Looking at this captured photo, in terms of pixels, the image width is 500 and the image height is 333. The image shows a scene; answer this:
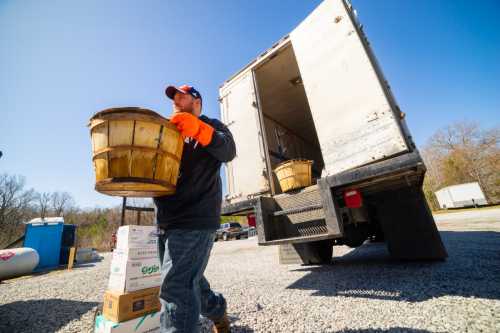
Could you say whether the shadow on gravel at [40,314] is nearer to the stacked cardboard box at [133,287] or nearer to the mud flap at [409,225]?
the stacked cardboard box at [133,287]

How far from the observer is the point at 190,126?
1.20m

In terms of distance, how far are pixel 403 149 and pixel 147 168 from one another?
7.98 feet

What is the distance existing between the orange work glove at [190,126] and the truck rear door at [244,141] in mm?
2328

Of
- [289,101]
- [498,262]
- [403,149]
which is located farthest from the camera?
[289,101]

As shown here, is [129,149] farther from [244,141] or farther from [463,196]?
[463,196]

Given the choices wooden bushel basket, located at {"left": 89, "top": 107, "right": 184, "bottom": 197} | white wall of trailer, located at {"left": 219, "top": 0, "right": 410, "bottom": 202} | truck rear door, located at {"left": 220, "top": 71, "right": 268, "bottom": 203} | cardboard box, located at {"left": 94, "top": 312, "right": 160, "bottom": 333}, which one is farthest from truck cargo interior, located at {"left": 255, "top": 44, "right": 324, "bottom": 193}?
wooden bushel basket, located at {"left": 89, "top": 107, "right": 184, "bottom": 197}

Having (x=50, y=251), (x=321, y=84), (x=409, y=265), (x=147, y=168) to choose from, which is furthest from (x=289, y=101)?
(x=50, y=251)

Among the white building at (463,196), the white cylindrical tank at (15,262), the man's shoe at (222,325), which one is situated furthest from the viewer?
the white building at (463,196)

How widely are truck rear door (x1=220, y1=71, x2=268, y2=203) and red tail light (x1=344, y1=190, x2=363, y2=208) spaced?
4.11 feet

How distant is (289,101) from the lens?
244 inches

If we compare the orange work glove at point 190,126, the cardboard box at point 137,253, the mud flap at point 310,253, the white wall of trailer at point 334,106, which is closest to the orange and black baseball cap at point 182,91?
the orange work glove at point 190,126

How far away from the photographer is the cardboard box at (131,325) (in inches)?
67.0

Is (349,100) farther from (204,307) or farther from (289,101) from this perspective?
(289,101)

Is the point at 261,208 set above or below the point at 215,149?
below
